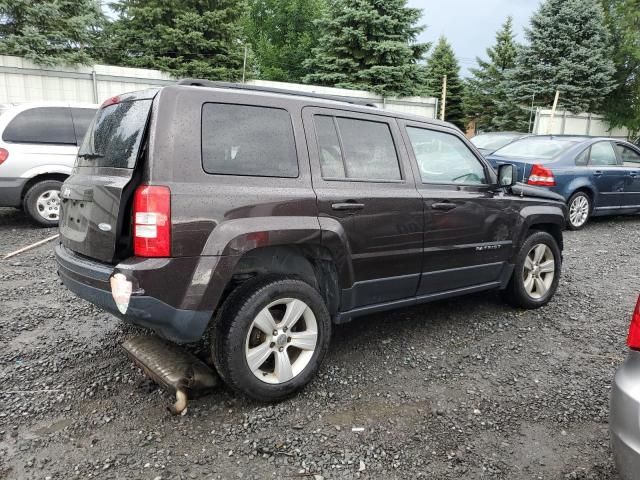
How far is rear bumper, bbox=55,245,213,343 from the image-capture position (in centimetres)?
257

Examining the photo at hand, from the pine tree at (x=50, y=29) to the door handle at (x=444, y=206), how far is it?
1417 cm

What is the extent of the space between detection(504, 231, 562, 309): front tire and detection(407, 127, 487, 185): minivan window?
0.90 meters

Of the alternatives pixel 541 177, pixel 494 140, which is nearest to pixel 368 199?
pixel 541 177

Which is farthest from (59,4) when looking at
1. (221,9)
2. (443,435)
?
(443,435)

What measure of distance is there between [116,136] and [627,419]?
2.95 m

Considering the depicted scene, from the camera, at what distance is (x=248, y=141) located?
2902 mm

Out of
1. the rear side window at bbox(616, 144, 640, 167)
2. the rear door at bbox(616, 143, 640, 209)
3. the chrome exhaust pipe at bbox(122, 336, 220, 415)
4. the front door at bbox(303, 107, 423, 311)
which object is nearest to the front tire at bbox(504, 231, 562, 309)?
the front door at bbox(303, 107, 423, 311)

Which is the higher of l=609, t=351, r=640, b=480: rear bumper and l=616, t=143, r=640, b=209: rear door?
l=616, t=143, r=640, b=209: rear door

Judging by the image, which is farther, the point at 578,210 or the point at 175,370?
the point at 578,210

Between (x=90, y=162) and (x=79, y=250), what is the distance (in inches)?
22.9

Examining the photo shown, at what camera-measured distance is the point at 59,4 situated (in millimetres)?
15688

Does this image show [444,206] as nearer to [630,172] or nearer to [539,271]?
[539,271]

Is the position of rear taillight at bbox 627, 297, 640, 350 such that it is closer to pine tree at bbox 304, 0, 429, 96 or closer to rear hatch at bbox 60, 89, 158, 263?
rear hatch at bbox 60, 89, 158, 263

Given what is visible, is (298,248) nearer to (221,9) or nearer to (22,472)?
(22,472)
